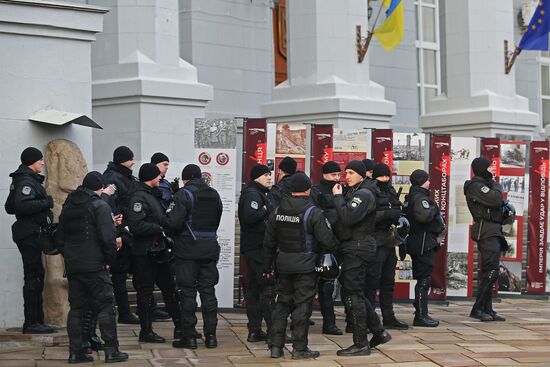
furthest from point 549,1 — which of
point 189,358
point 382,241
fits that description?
point 189,358

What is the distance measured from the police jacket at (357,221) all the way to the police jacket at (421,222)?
6.18ft

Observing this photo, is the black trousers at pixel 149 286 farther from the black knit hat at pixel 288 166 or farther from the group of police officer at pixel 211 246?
the black knit hat at pixel 288 166

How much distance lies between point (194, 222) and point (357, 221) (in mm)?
1597

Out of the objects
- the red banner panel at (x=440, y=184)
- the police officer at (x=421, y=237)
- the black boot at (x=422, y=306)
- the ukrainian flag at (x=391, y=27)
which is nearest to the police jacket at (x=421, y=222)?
the police officer at (x=421, y=237)

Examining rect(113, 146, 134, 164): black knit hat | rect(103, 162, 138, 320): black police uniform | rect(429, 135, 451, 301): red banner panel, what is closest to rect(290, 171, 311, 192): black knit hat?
rect(103, 162, 138, 320): black police uniform

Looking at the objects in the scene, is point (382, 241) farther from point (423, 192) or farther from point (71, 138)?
point (71, 138)

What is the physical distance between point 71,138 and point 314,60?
589cm

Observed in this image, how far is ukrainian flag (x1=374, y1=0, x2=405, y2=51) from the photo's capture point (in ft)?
54.4

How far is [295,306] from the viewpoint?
33.0ft

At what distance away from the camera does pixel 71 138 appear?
1199 centimetres

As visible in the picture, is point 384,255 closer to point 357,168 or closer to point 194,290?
point 357,168

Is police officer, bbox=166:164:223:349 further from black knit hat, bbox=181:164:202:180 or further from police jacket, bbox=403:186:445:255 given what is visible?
police jacket, bbox=403:186:445:255

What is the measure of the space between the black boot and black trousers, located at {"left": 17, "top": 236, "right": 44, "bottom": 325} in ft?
13.9

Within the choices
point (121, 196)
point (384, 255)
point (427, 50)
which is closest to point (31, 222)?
point (121, 196)
